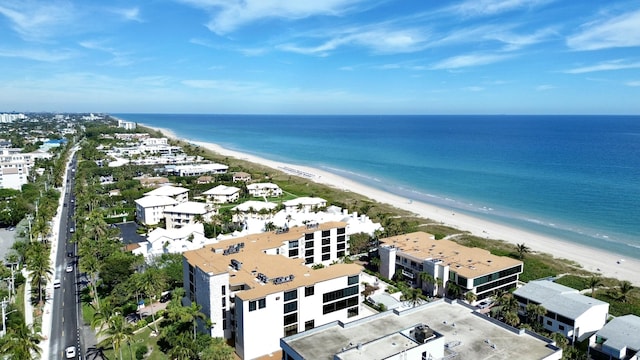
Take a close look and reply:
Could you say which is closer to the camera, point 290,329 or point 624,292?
point 290,329

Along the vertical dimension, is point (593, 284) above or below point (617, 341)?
below

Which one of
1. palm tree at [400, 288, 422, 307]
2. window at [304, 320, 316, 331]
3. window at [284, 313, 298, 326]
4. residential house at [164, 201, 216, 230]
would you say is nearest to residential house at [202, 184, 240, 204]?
residential house at [164, 201, 216, 230]

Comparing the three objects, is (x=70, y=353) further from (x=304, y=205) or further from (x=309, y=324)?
(x=304, y=205)

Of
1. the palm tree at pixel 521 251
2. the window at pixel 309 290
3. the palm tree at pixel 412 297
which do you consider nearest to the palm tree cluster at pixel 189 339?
the window at pixel 309 290

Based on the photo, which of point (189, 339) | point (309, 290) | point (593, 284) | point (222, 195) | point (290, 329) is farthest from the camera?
point (222, 195)

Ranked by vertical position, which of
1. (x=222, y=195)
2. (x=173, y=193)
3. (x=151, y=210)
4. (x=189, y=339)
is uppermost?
(x=173, y=193)

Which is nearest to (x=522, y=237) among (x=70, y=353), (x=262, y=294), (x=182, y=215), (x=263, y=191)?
(x=262, y=294)

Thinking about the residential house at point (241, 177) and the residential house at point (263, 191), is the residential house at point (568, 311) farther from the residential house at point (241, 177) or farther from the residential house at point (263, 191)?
the residential house at point (241, 177)
